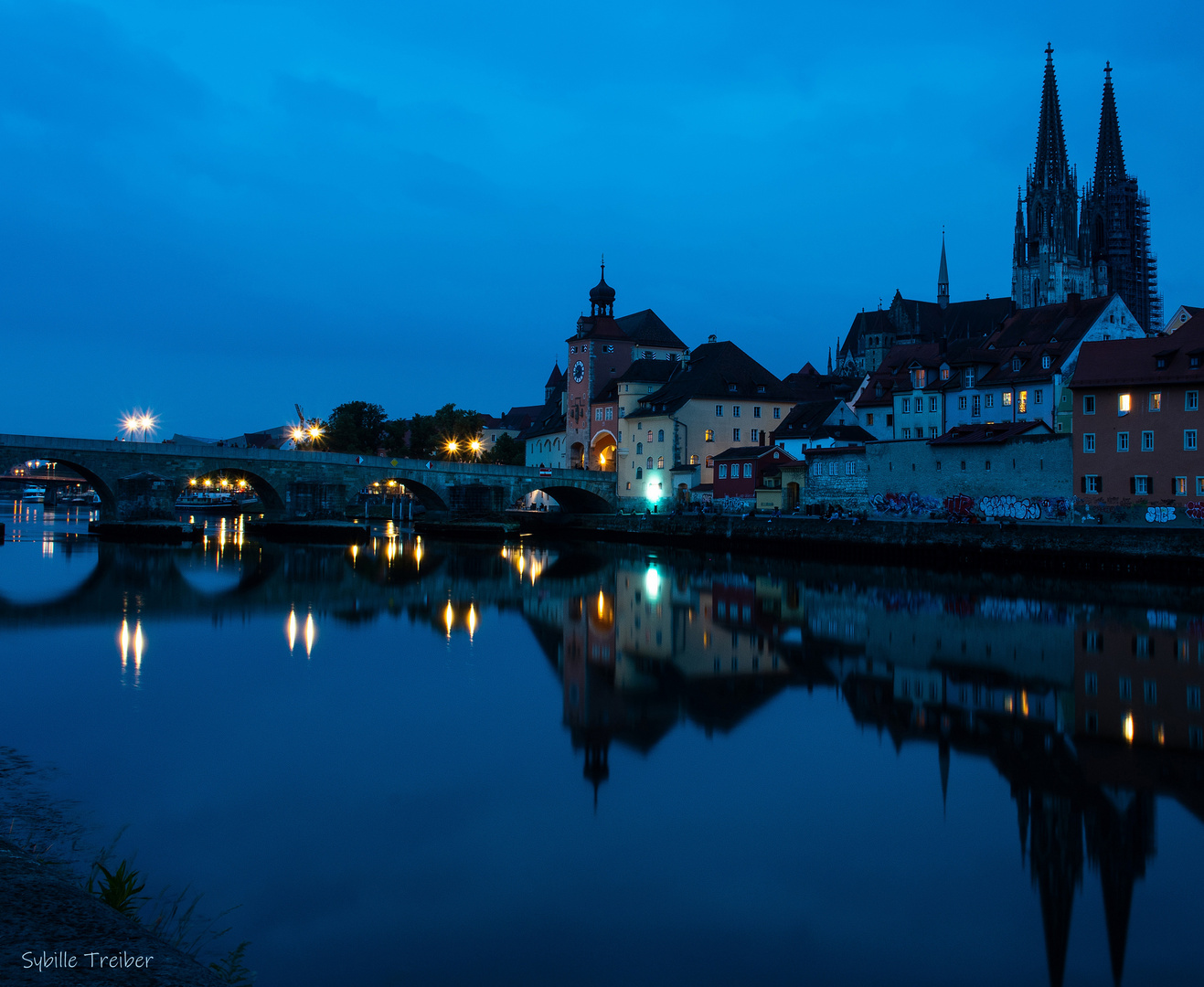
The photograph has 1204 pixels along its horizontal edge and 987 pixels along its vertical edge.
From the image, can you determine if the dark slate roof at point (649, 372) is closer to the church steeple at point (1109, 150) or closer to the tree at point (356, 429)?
the tree at point (356, 429)

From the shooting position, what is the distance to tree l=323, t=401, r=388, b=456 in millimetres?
97894

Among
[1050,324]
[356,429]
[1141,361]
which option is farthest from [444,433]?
[1141,361]

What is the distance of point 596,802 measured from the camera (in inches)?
491

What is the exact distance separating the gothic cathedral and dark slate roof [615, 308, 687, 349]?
44.6 metres

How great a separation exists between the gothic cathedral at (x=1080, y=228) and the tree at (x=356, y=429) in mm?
67086

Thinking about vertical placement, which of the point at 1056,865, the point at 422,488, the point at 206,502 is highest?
the point at 422,488

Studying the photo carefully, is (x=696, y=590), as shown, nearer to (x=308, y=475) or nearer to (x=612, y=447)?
(x=308, y=475)

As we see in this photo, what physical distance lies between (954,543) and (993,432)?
27.1 feet

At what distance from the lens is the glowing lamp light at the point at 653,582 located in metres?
35.4

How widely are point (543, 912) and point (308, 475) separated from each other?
55732 mm

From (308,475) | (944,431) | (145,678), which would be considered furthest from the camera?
(308,475)

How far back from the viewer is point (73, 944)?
6172 mm

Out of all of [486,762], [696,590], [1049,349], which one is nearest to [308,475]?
[696,590]

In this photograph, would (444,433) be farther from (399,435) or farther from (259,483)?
(259,483)
